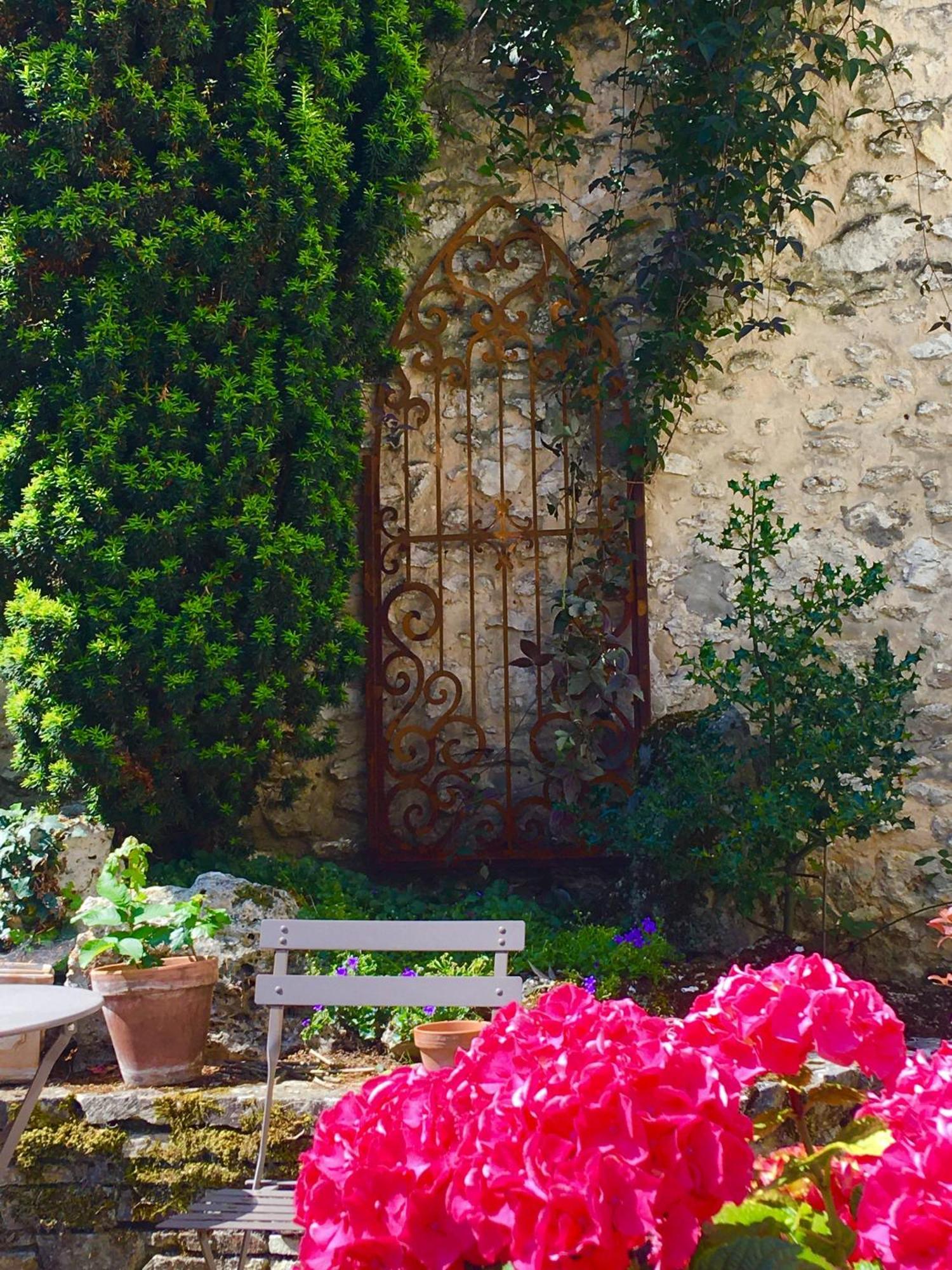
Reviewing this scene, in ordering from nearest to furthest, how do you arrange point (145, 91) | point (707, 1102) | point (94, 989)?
point (707, 1102), point (94, 989), point (145, 91)

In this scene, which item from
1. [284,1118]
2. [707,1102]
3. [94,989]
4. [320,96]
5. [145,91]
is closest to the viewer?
[707,1102]

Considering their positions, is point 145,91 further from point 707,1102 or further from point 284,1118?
point 707,1102

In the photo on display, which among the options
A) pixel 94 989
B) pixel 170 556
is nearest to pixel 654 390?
pixel 170 556

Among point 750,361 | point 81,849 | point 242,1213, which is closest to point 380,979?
point 242,1213

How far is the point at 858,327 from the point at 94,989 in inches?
144

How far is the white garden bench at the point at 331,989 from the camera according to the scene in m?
2.35

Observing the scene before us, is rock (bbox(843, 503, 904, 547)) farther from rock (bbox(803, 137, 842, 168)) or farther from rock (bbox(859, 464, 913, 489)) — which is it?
rock (bbox(803, 137, 842, 168))

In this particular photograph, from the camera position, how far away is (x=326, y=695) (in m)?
4.42

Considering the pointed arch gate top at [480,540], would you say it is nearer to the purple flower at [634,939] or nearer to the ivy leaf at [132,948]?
the purple flower at [634,939]

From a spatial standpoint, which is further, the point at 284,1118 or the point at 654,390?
the point at 654,390

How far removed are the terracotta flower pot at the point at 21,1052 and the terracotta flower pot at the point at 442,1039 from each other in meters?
1.11

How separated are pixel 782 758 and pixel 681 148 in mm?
2365

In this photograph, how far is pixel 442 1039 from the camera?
9.61 ft

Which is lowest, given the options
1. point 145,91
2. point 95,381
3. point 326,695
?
point 326,695
